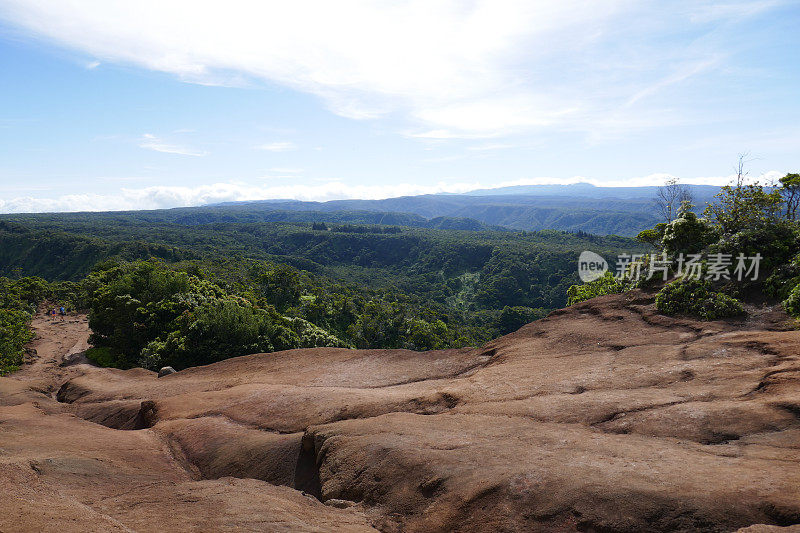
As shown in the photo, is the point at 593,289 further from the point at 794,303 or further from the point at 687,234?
the point at 794,303

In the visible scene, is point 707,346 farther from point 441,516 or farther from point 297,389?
point 297,389

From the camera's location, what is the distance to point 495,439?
31.5ft

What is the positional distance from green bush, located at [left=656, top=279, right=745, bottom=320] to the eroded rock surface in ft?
2.44

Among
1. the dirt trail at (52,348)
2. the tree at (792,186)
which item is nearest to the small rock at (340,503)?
the tree at (792,186)

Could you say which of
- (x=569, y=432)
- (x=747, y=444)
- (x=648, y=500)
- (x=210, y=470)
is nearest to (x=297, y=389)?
(x=210, y=470)

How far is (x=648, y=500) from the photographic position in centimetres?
661

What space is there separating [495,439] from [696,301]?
453 inches

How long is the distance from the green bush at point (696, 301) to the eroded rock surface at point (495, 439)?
0.74 metres

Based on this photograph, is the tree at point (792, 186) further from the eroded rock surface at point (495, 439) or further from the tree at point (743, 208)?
the eroded rock surface at point (495, 439)

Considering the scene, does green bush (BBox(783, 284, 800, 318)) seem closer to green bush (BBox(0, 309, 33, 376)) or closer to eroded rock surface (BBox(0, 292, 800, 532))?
eroded rock surface (BBox(0, 292, 800, 532))

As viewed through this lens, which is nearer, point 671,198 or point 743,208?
point 743,208

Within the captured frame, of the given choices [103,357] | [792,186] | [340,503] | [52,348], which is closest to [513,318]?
[103,357]

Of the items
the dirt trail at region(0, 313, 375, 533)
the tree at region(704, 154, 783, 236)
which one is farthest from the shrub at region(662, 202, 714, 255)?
the dirt trail at region(0, 313, 375, 533)

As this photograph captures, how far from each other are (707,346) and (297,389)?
45.3 feet
